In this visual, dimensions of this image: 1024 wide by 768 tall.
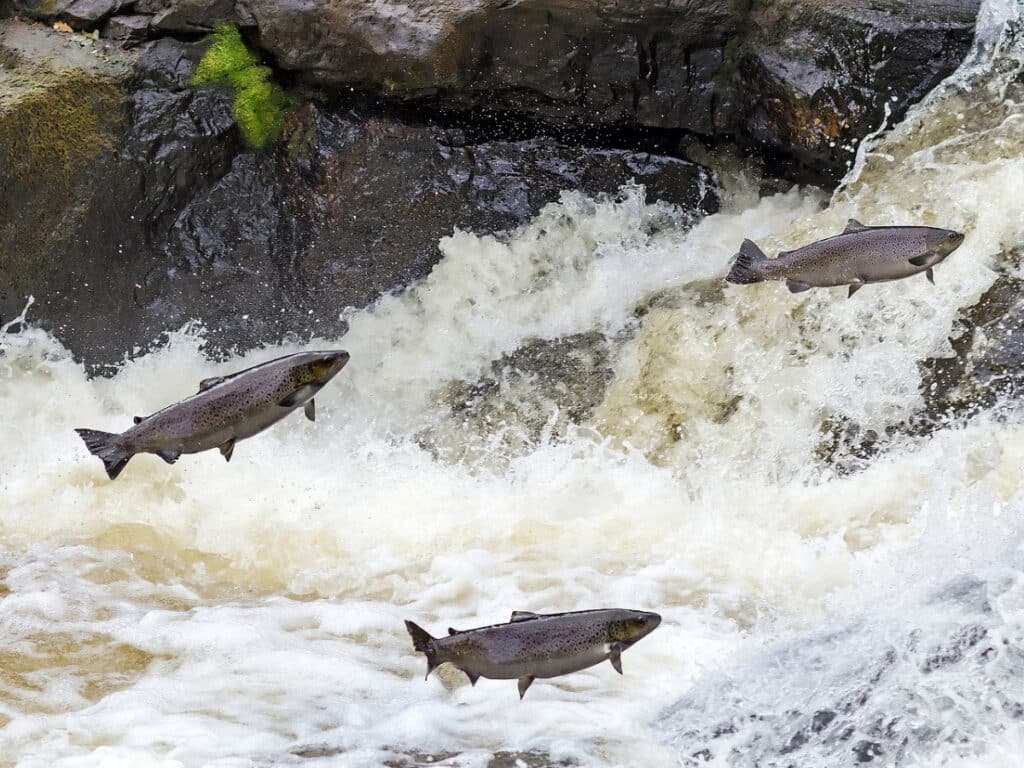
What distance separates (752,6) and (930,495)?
248cm

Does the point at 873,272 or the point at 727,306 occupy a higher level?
the point at 873,272

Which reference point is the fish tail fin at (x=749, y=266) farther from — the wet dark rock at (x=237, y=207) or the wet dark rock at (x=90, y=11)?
the wet dark rock at (x=90, y=11)

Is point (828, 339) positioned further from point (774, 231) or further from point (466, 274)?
point (466, 274)

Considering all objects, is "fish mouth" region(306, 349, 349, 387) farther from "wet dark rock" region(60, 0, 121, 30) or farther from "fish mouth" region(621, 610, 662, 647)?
"wet dark rock" region(60, 0, 121, 30)

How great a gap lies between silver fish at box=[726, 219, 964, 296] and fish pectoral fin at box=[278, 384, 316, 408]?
1.65m

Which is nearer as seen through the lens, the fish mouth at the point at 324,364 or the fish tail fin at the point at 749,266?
the fish mouth at the point at 324,364

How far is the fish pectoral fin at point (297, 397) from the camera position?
10.5 ft

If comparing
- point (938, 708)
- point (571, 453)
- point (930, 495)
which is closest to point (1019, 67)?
point (930, 495)

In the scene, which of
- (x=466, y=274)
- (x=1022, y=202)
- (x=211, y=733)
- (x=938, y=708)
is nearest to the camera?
(x=938, y=708)

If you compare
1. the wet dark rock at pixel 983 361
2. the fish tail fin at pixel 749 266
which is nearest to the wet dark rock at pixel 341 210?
the wet dark rock at pixel 983 361

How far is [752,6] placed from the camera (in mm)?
5816

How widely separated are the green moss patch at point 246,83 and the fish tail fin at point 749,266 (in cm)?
304

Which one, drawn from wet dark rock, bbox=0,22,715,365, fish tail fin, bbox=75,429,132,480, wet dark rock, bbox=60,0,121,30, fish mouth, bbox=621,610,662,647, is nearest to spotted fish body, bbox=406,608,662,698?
fish mouth, bbox=621,610,662,647

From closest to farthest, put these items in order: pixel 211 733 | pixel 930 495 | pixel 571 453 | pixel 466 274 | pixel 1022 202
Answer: pixel 211 733 → pixel 930 495 → pixel 1022 202 → pixel 571 453 → pixel 466 274
